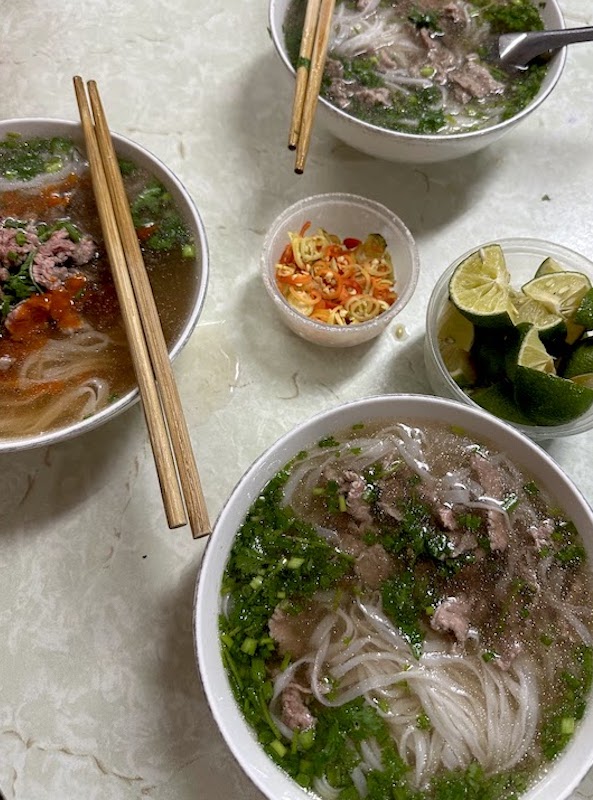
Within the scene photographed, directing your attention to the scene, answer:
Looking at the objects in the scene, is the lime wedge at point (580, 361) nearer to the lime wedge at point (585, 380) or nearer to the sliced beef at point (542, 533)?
the lime wedge at point (585, 380)

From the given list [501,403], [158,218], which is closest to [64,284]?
[158,218]

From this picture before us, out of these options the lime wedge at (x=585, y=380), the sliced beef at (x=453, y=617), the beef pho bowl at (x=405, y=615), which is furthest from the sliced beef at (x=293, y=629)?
the lime wedge at (x=585, y=380)

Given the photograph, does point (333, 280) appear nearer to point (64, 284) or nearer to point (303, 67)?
point (303, 67)

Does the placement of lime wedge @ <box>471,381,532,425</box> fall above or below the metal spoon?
below

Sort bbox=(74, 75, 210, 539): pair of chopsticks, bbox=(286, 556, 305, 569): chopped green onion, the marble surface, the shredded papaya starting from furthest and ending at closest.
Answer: the shredded papaya < the marble surface < bbox=(286, 556, 305, 569): chopped green onion < bbox=(74, 75, 210, 539): pair of chopsticks

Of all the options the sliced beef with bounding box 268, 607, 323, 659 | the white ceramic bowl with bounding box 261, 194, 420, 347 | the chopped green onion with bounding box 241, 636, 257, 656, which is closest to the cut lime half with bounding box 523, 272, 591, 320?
the white ceramic bowl with bounding box 261, 194, 420, 347

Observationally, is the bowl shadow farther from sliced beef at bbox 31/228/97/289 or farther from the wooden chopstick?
the wooden chopstick

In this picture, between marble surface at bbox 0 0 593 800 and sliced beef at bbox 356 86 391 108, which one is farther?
sliced beef at bbox 356 86 391 108
